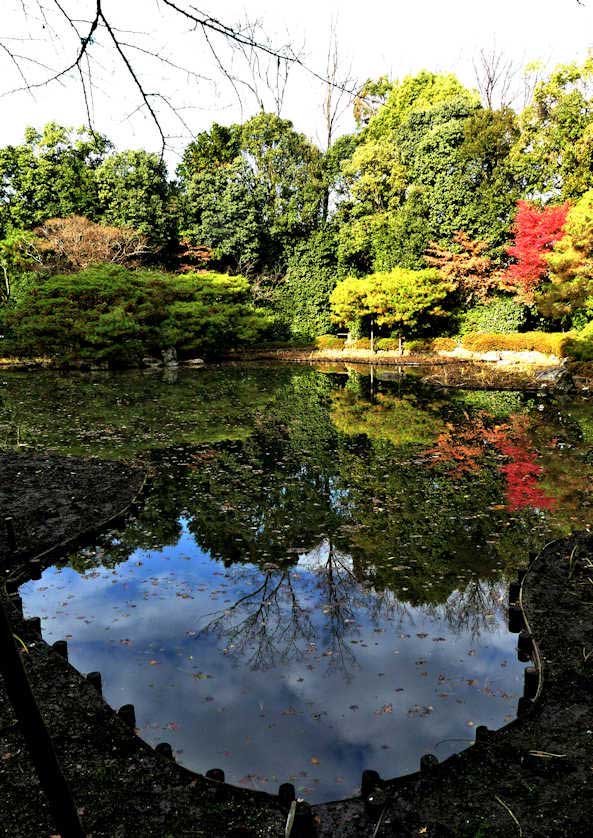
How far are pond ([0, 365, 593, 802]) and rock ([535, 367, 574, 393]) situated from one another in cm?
592

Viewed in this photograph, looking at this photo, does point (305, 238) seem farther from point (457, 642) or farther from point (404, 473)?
point (457, 642)

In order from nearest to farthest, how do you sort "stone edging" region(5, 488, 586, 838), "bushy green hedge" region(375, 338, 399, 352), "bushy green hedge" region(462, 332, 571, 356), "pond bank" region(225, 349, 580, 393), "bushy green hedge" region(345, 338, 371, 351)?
"stone edging" region(5, 488, 586, 838), "pond bank" region(225, 349, 580, 393), "bushy green hedge" region(462, 332, 571, 356), "bushy green hedge" region(375, 338, 399, 352), "bushy green hedge" region(345, 338, 371, 351)

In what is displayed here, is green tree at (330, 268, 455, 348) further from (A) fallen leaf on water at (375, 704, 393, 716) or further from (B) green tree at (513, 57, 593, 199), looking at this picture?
(A) fallen leaf on water at (375, 704, 393, 716)

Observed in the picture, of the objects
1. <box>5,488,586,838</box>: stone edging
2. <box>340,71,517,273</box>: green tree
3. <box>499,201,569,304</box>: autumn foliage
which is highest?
<box>340,71,517,273</box>: green tree

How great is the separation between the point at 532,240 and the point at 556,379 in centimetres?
881

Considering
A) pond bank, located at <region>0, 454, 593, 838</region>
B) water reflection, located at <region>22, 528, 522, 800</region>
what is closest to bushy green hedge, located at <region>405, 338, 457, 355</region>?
water reflection, located at <region>22, 528, 522, 800</region>

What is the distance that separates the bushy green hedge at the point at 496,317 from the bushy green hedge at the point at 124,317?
34.1 ft

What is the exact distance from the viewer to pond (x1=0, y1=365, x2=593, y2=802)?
11.9ft

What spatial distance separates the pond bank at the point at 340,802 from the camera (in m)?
2.65

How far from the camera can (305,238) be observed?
110 feet

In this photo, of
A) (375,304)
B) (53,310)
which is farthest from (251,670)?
(375,304)

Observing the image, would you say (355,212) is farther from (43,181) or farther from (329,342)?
(43,181)

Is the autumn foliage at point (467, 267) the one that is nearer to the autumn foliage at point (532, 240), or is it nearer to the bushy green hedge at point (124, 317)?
the autumn foliage at point (532, 240)

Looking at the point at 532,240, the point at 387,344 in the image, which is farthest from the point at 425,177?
the point at 387,344
